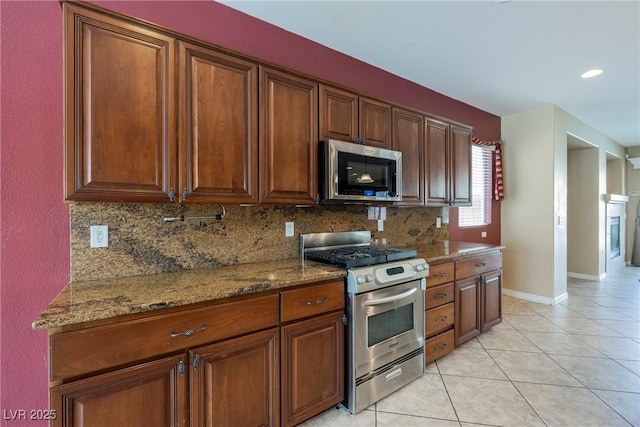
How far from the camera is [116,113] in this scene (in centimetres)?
145

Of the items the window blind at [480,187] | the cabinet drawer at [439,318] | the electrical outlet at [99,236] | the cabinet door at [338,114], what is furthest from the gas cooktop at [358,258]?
the window blind at [480,187]

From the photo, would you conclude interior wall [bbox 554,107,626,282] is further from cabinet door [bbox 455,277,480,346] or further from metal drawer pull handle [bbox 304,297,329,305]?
metal drawer pull handle [bbox 304,297,329,305]

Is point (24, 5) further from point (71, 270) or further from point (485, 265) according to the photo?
point (485, 265)

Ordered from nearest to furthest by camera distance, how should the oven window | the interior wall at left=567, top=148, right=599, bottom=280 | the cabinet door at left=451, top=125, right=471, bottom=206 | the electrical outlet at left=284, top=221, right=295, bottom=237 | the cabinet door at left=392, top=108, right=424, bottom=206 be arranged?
the oven window < the electrical outlet at left=284, top=221, right=295, bottom=237 < the cabinet door at left=392, top=108, right=424, bottom=206 < the cabinet door at left=451, top=125, right=471, bottom=206 < the interior wall at left=567, top=148, right=599, bottom=280

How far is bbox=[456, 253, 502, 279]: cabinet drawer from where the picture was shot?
271 cm

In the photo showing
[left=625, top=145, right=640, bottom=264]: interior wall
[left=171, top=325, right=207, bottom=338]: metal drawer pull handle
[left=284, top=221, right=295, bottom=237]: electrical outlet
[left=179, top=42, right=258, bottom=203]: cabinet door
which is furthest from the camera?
[left=625, top=145, right=640, bottom=264]: interior wall

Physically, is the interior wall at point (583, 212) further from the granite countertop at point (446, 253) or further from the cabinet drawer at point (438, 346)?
the cabinet drawer at point (438, 346)

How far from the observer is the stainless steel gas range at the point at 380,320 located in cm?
192

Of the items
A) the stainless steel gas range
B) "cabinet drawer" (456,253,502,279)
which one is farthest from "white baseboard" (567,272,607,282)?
the stainless steel gas range

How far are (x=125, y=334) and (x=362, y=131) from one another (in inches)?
79.6

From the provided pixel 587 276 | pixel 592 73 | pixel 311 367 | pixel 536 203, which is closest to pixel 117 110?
pixel 311 367

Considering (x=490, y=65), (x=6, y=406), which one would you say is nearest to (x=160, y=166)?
(x=6, y=406)

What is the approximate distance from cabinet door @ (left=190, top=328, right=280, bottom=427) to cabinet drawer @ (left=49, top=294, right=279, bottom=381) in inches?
2.7

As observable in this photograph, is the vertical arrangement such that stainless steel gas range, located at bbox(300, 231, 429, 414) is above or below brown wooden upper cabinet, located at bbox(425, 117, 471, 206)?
below
